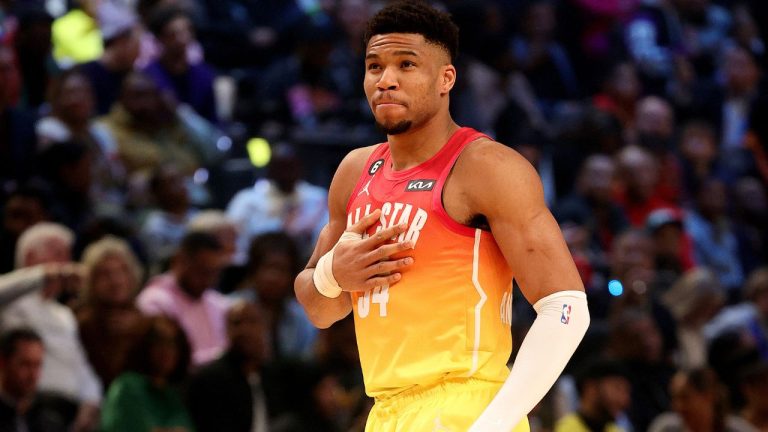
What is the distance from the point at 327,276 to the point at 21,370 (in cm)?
311

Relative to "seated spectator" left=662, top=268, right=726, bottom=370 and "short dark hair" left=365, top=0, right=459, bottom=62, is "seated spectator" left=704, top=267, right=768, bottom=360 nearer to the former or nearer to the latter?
"seated spectator" left=662, top=268, right=726, bottom=370

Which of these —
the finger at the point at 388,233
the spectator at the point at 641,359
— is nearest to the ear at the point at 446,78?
the finger at the point at 388,233

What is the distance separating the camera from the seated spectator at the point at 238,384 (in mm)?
7348

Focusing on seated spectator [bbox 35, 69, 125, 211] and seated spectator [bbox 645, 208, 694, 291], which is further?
seated spectator [bbox 645, 208, 694, 291]

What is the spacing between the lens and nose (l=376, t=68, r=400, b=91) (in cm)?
396

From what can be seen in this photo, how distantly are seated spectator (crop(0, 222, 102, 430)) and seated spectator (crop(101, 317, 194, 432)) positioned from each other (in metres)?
0.25

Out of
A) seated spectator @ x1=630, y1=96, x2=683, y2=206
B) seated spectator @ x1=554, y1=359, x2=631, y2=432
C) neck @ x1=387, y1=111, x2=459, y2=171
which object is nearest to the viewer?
neck @ x1=387, y1=111, x2=459, y2=171

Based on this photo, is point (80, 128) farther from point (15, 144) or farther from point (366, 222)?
point (366, 222)

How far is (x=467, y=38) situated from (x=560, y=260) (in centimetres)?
874

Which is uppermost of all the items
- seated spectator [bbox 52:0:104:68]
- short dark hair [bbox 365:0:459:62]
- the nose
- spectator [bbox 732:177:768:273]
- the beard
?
short dark hair [bbox 365:0:459:62]

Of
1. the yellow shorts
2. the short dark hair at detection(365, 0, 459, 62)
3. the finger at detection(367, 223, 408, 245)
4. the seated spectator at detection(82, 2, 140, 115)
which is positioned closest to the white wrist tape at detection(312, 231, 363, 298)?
the finger at detection(367, 223, 408, 245)

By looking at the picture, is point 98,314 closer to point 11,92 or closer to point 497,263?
point 11,92

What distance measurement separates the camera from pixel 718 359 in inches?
379

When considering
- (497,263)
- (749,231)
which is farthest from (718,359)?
(497,263)
